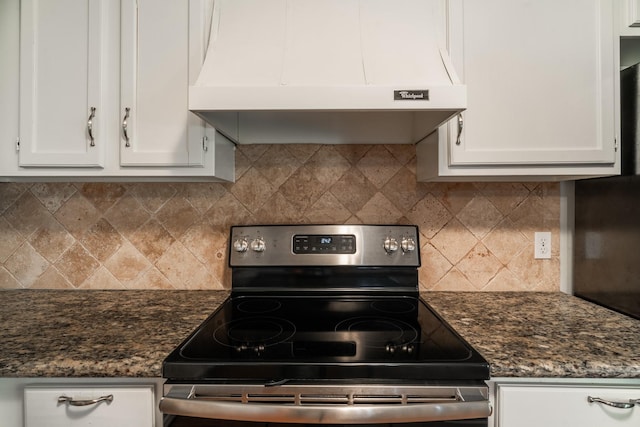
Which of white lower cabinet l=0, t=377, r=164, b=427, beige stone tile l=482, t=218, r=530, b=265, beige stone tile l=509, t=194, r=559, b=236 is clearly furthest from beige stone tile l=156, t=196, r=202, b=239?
beige stone tile l=509, t=194, r=559, b=236

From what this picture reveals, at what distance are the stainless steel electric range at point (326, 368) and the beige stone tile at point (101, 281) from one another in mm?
599

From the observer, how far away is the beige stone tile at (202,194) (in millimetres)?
1513

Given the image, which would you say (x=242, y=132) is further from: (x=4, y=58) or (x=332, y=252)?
(x=4, y=58)

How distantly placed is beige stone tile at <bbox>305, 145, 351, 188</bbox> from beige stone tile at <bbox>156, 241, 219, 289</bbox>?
67cm

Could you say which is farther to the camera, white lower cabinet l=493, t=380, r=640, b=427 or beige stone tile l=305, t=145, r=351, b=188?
beige stone tile l=305, t=145, r=351, b=188

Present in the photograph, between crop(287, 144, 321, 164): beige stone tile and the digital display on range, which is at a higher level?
A: crop(287, 144, 321, 164): beige stone tile

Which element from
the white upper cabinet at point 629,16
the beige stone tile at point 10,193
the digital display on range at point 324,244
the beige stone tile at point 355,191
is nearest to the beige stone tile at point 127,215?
the beige stone tile at point 10,193

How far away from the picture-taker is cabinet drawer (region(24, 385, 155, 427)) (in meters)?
0.85

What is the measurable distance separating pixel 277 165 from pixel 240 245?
0.40 meters

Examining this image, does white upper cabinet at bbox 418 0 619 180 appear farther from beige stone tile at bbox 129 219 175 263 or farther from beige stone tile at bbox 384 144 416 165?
beige stone tile at bbox 129 219 175 263

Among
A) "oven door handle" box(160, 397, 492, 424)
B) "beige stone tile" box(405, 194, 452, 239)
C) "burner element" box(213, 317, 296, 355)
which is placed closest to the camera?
"oven door handle" box(160, 397, 492, 424)

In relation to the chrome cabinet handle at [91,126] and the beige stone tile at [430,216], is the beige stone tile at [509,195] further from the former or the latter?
the chrome cabinet handle at [91,126]

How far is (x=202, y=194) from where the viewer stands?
151cm

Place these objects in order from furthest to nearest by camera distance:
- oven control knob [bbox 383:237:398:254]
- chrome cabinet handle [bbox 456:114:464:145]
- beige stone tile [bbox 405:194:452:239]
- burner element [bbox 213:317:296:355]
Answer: beige stone tile [bbox 405:194:452:239] → oven control knob [bbox 383:237:398:254] → chrome cabinet handle [bbox 456:114:464:145] → burner element [bbox 213:317:296:355]
